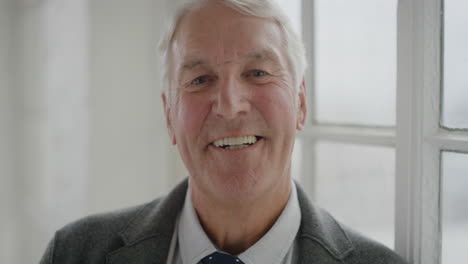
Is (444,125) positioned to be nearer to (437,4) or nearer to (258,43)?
(437,4)

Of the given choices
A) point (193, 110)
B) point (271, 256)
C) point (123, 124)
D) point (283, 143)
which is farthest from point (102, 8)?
point (271, 256)

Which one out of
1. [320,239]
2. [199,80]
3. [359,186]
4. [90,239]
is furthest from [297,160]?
[90,239]

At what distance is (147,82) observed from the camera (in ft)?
7.29

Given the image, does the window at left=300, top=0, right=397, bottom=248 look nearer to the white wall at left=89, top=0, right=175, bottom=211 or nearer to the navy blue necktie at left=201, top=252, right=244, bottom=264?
the navy blue necktie at left=201, top=252, right=244, bottom=264

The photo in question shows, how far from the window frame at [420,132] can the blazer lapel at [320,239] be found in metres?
0.16

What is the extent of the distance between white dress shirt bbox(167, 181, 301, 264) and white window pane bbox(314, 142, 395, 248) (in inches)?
10.9

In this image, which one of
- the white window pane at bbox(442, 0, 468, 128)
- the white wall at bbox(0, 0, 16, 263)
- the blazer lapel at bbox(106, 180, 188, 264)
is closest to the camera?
the white window pane at bbox(442, 0, 468, 128)

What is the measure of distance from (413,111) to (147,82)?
140 cm

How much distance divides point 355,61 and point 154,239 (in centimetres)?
86

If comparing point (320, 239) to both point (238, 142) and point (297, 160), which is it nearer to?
point (238, 142)

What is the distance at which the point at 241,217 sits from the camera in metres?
1.25

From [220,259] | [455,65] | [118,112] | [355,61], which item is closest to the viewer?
[455,65]

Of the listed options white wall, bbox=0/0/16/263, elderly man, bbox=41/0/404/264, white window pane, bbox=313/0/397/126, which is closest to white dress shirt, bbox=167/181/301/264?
elderly man, bbox=41/0/404/264

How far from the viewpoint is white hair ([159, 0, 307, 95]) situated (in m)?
1.18
